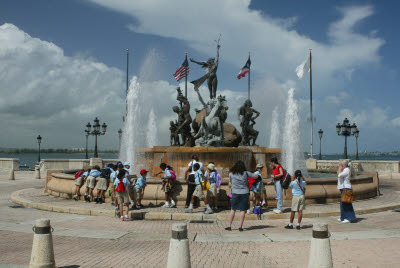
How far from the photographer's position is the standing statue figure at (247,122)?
2078cm

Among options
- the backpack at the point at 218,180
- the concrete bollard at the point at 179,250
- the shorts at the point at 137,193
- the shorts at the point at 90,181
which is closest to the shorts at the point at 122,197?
the shorts at the point at 137,193

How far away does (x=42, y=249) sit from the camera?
5301 mm

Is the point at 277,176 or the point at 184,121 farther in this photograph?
the point at 184,121

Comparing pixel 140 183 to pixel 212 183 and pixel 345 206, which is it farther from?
pixel 345 206

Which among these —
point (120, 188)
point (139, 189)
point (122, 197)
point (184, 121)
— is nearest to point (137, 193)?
point (139, 189)

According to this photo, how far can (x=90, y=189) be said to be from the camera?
1272cm

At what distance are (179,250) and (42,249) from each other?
2.19 m

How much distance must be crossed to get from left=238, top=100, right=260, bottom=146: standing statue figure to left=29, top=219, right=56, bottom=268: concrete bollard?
16.3 meters

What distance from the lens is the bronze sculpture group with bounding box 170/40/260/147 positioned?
18.1 metres

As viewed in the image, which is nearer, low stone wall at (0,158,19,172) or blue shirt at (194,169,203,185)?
blue shirt at (194,169,203,185)

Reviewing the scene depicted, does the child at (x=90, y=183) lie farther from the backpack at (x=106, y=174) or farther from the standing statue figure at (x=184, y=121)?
the standing statue figure at (x=184, y=121)

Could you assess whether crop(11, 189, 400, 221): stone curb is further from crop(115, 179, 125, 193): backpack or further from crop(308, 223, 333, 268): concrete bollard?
crop(308, 223, 333, 268): concrete bollard

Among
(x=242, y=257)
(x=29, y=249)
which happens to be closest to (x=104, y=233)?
(x=29, y=249)

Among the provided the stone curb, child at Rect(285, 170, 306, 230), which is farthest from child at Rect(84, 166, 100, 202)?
child at Rect(285, 170, 306, 230)
